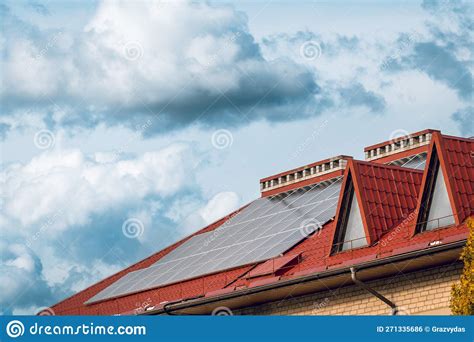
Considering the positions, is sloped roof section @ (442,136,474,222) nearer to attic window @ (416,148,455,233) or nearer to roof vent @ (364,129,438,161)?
attic window @ (416,148,455,233)

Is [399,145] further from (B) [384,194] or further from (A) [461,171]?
(A) [461,171]

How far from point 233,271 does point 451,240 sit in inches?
477

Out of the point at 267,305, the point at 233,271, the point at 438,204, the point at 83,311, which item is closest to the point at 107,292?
the point at 83,311

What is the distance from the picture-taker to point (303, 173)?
48375 mm

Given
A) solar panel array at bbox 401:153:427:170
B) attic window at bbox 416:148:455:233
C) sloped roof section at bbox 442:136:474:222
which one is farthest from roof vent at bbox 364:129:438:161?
attic window at bbox 416:148:455:233

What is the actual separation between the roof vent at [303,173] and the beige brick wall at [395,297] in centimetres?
1323

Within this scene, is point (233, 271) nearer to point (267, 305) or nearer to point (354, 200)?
point (267, 305)

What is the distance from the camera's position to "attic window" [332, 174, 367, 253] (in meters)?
33.2

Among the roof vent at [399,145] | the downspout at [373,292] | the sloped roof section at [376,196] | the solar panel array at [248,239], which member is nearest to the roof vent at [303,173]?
the solar panel array at [248,239]

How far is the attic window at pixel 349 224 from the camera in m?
33.2

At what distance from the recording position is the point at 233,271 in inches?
1522

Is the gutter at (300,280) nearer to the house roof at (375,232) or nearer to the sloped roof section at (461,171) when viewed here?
the house roof at (375,232)

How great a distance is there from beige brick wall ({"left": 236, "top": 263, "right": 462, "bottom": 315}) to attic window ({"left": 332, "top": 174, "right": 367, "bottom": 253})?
1592 mm

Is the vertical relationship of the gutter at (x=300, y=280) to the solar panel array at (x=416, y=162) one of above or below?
below
